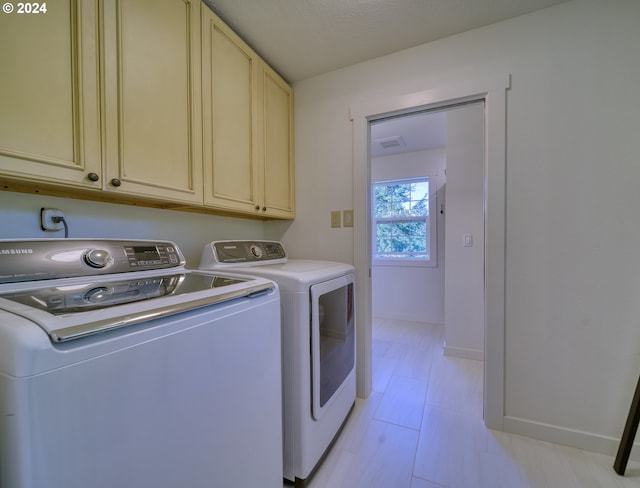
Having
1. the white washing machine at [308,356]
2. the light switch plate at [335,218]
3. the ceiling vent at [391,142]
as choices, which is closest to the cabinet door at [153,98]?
the white washing machine at [308,356]

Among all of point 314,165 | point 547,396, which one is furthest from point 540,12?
point 547,396

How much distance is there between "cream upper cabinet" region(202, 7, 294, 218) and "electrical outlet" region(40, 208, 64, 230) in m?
0.59

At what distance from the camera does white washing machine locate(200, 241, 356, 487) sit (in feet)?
3.80

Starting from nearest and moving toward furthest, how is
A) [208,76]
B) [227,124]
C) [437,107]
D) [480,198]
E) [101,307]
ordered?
[101,307] < [208,76] < [227,124] < [437,107] < [480,198]

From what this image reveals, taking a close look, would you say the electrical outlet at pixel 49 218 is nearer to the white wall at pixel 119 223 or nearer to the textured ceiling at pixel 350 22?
the white wall at pixel 119 223

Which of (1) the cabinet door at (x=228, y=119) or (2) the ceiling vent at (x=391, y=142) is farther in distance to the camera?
(2) the ceiling vent at (x=391, y=142)

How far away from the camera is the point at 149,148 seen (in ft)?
3.68

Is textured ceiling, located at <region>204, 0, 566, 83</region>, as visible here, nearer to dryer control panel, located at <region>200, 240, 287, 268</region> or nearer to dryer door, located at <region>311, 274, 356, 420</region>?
dryer control panel, located at <region>200, 240, 287, 268</region>

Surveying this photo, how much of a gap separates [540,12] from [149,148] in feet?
6.96

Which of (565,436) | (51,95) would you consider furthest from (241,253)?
(565,436)

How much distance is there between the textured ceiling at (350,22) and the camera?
139 centimetres

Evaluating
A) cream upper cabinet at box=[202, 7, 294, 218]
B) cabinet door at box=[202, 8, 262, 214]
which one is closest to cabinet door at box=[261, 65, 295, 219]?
cream upper cabinet at box=[202, 7, 294, 218]

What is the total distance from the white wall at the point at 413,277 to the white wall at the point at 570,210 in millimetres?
2034

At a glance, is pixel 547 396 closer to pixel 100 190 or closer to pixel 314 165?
pixel 314 165
